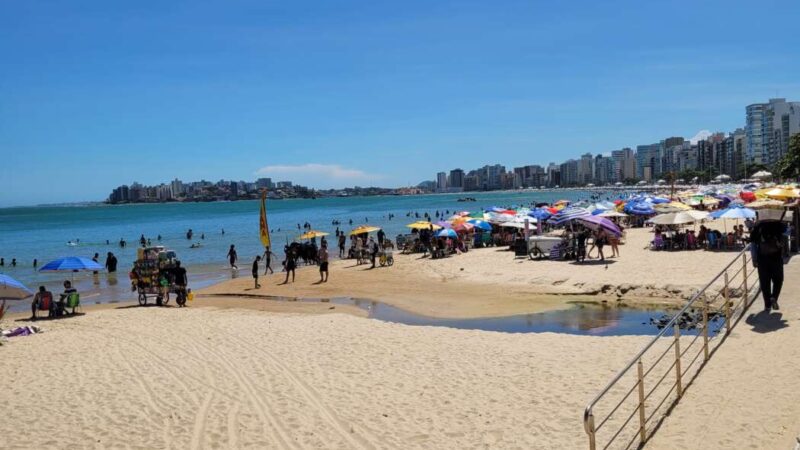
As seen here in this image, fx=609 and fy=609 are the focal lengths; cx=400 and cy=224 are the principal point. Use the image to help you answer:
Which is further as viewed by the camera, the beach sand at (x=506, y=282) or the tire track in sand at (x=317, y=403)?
the beach sand at (x=506, y=282)

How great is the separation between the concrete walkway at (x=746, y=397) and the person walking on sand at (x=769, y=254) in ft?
1.56

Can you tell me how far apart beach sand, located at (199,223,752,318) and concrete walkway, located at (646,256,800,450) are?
6.38m

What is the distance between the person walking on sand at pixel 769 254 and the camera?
959cm

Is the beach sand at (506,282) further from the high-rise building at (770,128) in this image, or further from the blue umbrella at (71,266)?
the high-rise building at (770,128)

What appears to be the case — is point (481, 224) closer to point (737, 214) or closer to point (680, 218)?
point (680, 218)

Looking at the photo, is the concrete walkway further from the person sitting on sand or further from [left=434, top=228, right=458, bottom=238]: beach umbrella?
[left=434, top=228, right=458, bottom=238]: beach umbrella

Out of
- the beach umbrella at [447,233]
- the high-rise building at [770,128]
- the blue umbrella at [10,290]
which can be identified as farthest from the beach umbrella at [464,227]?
the high-rise building at [770,128]

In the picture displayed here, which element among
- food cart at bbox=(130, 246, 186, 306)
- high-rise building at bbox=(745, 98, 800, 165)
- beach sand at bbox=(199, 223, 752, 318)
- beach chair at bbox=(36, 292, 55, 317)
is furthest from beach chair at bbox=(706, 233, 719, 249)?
high-rise building at bbox=(745, 98, 800, 165)

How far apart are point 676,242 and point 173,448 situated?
21.2 m

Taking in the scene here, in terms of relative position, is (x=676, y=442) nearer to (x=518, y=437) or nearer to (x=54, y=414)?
(x=518, y=437)

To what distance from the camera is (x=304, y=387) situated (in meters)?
9.09

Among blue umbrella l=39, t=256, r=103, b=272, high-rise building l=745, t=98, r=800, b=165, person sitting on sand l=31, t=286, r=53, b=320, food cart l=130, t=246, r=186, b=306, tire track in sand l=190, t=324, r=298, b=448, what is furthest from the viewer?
high-rise building l=745, t=98, r=800, b=165

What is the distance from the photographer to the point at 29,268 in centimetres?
3778

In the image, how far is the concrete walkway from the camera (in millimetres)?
5887
